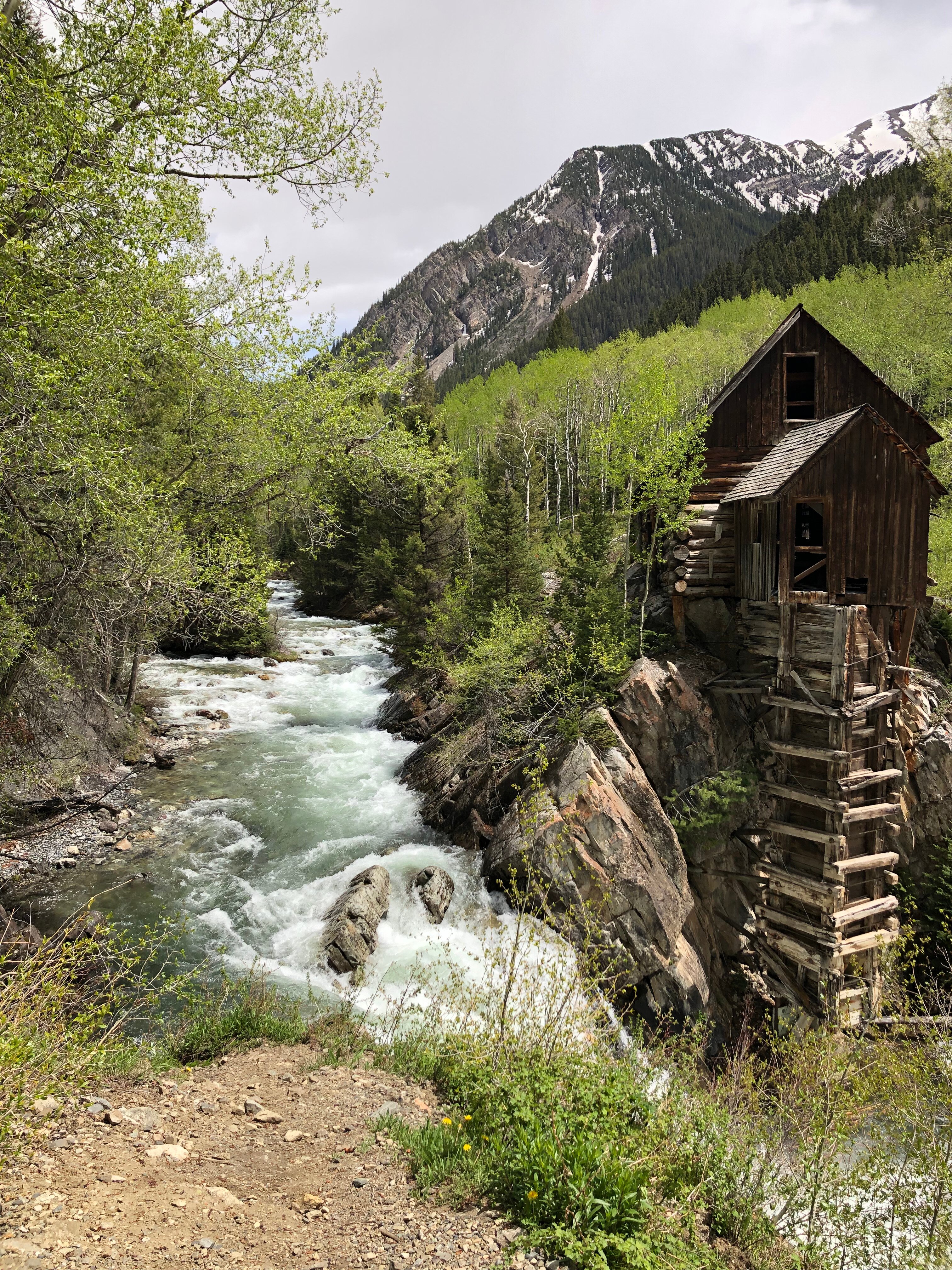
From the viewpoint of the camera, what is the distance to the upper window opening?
15.8m

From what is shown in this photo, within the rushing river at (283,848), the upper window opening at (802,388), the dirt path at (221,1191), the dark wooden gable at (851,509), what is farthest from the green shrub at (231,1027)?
the upper window opening at (802,388)

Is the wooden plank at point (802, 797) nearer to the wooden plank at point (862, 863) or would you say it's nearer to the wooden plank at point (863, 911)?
the wooden plank at point (862, 863)

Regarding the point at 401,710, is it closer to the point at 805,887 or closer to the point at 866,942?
the point at 805,887

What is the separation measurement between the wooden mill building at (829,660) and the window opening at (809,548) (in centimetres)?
6

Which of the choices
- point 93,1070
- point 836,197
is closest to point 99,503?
point 93,1070

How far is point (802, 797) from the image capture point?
13445 mm

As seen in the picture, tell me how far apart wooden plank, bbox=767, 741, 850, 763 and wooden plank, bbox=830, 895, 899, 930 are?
3.18 metres

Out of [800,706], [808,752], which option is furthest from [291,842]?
[800,706]

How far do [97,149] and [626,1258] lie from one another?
36.0 feet

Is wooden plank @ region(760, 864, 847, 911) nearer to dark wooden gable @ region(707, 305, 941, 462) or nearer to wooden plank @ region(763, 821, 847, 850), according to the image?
wooden plank @ region(763, 821, 847, 850)

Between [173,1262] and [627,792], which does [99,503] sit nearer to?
[173,1262]

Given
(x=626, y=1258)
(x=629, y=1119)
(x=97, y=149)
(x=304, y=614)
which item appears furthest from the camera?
(x=304, y=614)

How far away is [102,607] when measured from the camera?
27.6 ft

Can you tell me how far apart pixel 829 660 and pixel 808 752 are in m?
2.07
